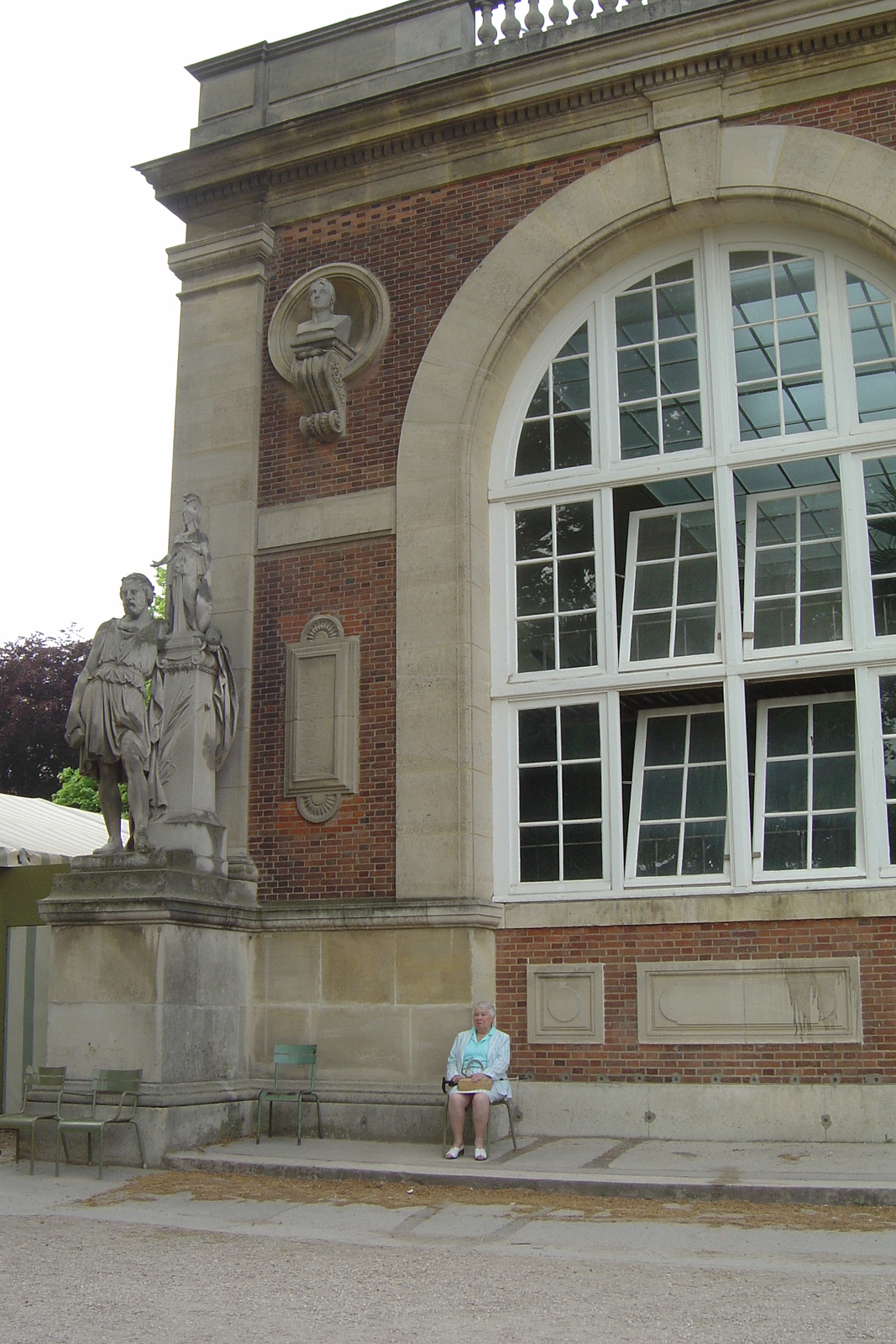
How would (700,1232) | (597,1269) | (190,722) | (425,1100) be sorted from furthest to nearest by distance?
(190,722) → (425,1100) → (700,1232) → (597,1269)

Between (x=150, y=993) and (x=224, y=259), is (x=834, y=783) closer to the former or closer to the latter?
(x=150, y=993)

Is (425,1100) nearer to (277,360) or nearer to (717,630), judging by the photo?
(717,630)

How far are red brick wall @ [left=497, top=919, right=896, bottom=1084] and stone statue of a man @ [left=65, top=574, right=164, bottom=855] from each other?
11.0 ft

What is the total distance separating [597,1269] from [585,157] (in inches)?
378

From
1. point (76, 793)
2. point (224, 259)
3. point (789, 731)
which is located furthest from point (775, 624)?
point (76, 793)

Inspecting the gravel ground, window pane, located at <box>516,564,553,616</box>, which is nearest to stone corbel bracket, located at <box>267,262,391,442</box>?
window pane, located at <box>516,564,553,616</box>

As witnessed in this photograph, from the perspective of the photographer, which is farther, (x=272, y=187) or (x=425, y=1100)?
(x=272, y=187)

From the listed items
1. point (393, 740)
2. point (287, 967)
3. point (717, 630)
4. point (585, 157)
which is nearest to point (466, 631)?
point (393, 740)

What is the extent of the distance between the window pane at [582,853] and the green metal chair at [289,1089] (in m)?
2.63

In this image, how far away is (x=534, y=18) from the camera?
41.8 ft

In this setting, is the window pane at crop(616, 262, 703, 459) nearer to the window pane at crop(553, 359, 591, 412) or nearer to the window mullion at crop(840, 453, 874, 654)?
the window pane at crop(553, 359, 591, 412)

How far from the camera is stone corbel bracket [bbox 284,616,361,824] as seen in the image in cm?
1183

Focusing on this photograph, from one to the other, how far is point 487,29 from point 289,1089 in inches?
399

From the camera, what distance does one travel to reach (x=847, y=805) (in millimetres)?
10695
